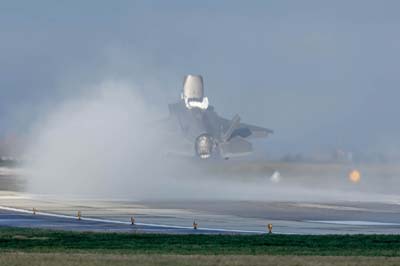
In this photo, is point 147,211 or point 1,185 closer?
point 147,211

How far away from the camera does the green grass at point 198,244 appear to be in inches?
1682

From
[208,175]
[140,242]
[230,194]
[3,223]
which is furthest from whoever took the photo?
[208,175]

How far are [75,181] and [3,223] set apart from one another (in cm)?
5525

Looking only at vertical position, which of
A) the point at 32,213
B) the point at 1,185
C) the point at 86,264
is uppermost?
the point at 1,185

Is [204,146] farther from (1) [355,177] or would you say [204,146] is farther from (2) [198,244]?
(2) [198,244]

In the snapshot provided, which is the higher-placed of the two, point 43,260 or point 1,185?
point 1,185

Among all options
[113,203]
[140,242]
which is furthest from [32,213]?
[140,242]

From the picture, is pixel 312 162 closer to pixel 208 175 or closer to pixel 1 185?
pixel 208 175

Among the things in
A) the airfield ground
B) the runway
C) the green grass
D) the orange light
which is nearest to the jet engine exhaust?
the orange light

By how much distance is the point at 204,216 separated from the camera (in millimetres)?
69375

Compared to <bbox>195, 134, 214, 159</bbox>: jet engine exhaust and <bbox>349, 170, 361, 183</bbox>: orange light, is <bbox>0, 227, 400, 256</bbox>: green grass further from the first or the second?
<bbox>195, 134, 214, 159</bbox>: jet engine exhaust

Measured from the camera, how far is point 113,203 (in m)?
84.0

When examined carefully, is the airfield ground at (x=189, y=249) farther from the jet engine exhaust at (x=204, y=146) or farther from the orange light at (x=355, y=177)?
the jet engine exhaust at (x=204, y=146)

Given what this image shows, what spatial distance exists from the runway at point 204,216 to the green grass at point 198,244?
5.04 m
